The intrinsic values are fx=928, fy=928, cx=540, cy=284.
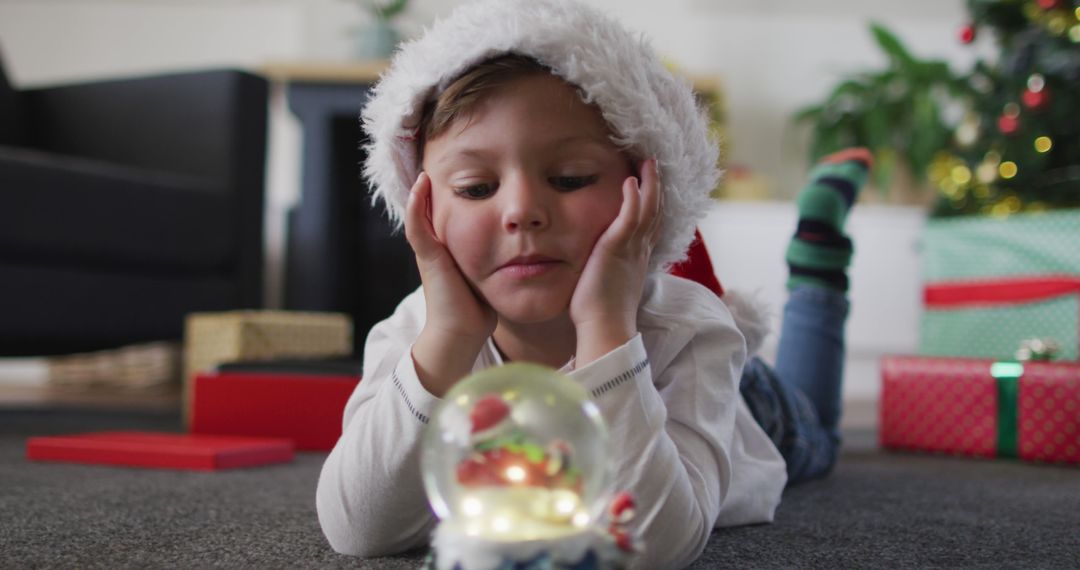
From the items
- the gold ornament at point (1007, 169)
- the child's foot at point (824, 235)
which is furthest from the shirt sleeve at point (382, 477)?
the gold ornament at point (1007, 169)

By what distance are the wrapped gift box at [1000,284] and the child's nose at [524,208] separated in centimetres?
151

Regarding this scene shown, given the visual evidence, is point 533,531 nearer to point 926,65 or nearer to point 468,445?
point 468,445

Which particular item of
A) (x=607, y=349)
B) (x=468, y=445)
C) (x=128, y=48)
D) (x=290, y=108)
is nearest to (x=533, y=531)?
(x=468, y=445)

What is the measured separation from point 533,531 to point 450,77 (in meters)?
0.38

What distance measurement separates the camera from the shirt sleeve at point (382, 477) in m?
0.60

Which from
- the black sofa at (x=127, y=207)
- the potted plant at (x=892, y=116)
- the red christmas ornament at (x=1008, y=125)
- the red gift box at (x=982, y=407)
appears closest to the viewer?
the red gift box at (x=982, y=407)

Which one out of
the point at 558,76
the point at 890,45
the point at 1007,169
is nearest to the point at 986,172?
the point at 1007,169

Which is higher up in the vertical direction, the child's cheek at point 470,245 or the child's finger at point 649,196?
the child's finger at point 649,196

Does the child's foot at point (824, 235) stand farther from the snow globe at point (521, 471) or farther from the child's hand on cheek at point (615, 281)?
the snow globe at point (521, 471)

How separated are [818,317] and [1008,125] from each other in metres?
1.00

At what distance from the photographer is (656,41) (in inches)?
127

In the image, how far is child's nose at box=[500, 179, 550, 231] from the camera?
2.02 ft

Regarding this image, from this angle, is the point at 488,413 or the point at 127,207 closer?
the point at 488,413

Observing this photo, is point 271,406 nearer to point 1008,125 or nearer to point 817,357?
point 817,357
